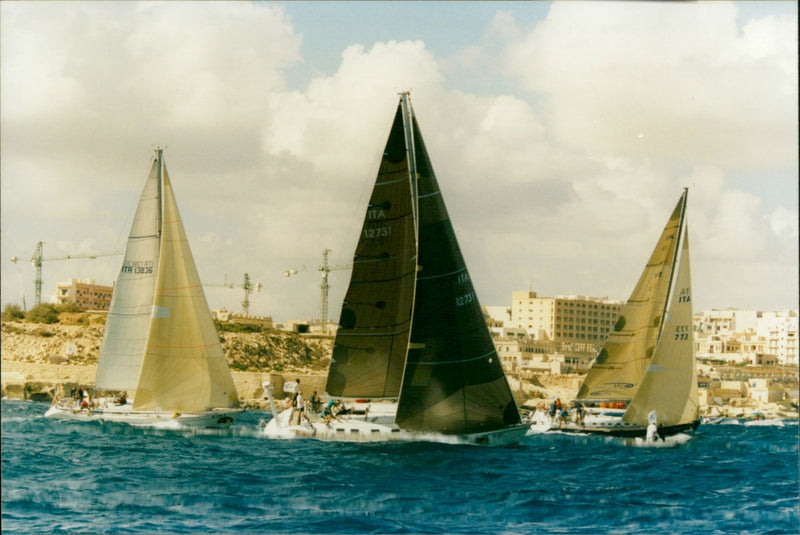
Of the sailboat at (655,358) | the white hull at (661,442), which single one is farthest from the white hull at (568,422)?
the white hull at (661,442)

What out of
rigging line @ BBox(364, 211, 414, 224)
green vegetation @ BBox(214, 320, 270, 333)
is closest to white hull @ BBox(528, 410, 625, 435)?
rigging line @ BBox(364, 211, 414, 224)

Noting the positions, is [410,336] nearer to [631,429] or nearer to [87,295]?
[631,429]

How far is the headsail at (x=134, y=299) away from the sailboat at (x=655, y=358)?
16.6 m

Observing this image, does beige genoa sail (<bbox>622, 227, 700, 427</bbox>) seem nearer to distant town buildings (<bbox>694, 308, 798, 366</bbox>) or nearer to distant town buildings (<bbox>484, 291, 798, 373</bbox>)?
distant town buildings (<bbox>484, 291, 798, 373</bbox>)

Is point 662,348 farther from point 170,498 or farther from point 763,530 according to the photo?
point 170,498

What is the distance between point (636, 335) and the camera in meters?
39.4

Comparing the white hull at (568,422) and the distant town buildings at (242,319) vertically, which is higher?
the distant town buildings at (242,319)

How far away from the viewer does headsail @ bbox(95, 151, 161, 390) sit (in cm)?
3394

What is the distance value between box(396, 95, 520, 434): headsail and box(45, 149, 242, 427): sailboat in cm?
877

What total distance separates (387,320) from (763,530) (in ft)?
43.9

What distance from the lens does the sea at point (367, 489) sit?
17.6 m

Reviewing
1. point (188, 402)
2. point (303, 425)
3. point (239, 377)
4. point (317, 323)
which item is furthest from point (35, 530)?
point (317, 323)

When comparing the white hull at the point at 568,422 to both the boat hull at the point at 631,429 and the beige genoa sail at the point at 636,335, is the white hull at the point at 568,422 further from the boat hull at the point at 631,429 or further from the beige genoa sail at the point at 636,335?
the beige genoa sail at the point at 636,335

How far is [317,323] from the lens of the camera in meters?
128
